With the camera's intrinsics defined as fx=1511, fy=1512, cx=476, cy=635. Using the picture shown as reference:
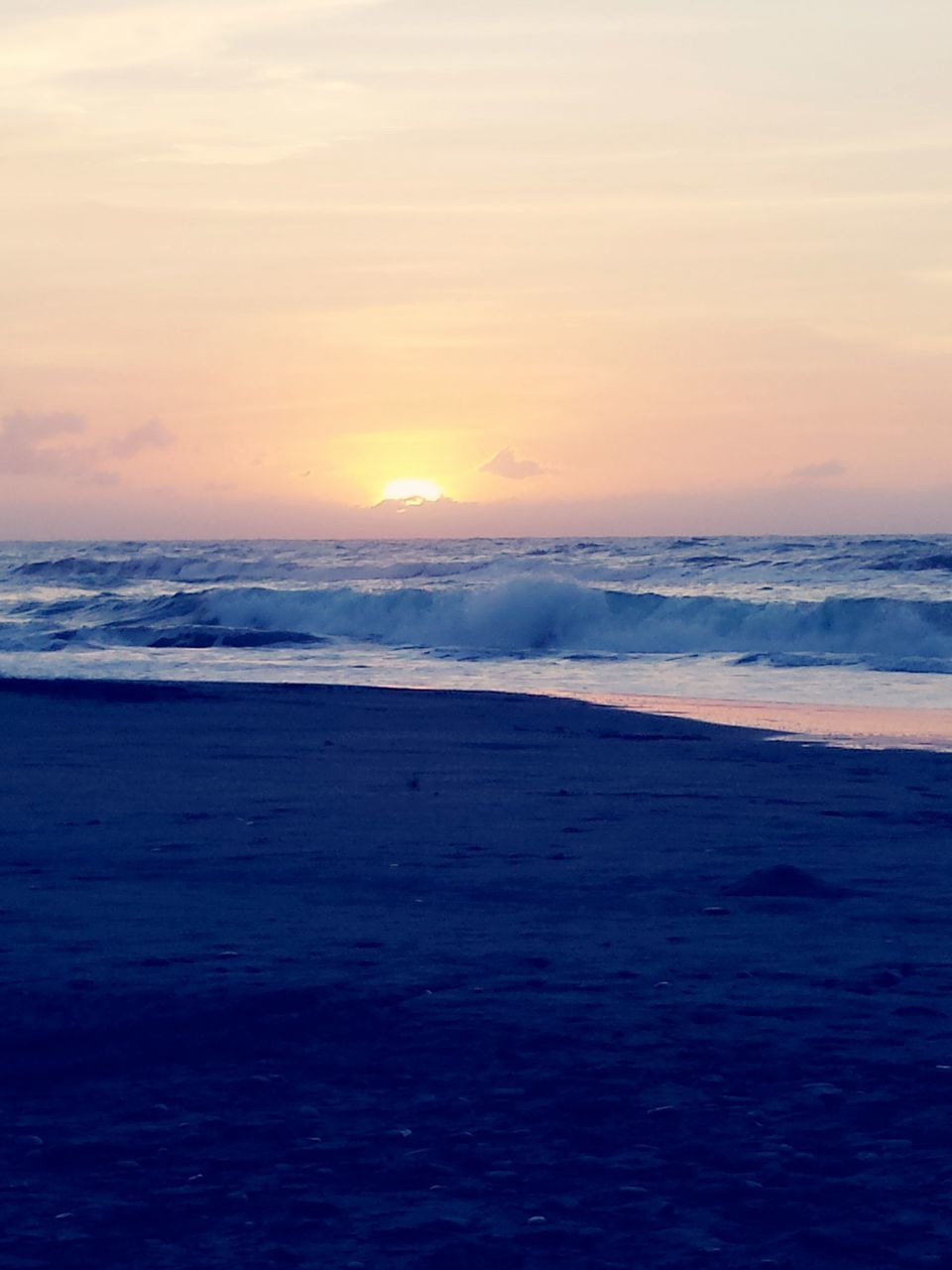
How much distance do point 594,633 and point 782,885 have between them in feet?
78.5

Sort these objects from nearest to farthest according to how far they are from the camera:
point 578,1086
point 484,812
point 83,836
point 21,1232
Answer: point 21,1232 → point 578,1086 → point 83,836 → point 484,812

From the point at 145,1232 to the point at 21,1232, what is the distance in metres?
0.25

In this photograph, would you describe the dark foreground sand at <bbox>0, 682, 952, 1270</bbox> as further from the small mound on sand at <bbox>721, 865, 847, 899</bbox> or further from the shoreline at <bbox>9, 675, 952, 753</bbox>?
the shoreline at <bbox>9, 675, 952, 753</bbox>

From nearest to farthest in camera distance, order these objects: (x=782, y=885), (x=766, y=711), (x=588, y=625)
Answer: (x=782, y=885)
(x=766, y=711)
(x=588, y=625)

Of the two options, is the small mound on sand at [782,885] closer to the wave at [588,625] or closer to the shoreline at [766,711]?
the shoreline at [766,711]

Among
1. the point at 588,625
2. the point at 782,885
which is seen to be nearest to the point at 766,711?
the point at 782,885

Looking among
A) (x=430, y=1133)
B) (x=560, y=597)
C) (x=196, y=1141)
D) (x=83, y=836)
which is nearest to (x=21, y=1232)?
(x=196, y=1141)

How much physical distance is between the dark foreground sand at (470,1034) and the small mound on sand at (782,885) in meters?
0.11

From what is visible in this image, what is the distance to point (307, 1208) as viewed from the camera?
10.4 feet

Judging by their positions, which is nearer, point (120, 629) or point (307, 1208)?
point (307, 1208)

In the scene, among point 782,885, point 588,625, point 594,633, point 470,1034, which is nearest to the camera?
point 470,1034

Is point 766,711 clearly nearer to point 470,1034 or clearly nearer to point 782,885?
point 782,885

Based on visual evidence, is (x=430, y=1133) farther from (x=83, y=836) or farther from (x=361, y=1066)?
(x=83, y=836)

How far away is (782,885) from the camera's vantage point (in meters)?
6.30
